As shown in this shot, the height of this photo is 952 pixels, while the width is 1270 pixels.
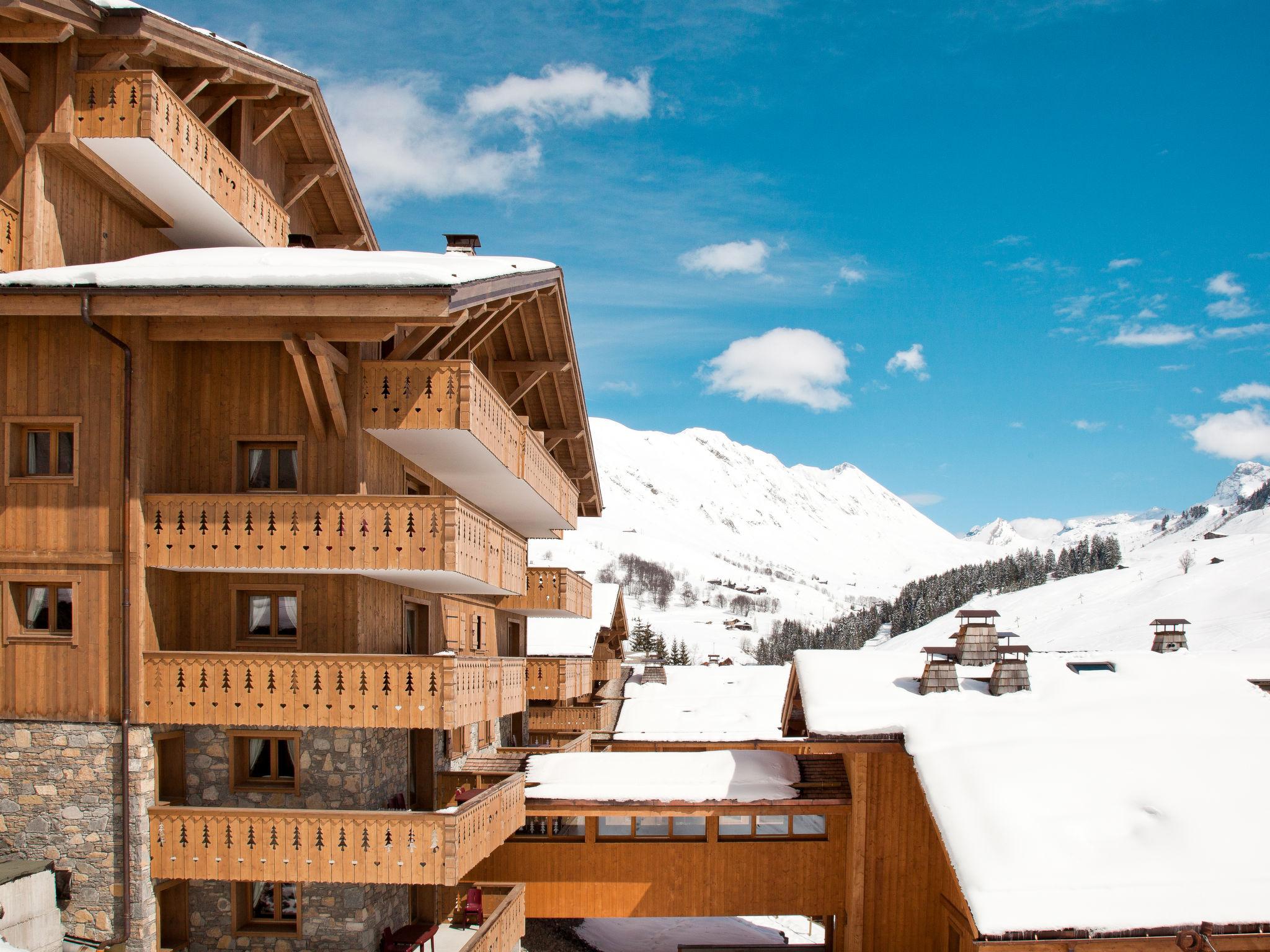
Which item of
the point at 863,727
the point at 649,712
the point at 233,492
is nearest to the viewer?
the point at 233,492

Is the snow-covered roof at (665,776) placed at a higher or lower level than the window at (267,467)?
lower

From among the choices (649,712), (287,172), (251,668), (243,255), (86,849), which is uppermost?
(287,172)

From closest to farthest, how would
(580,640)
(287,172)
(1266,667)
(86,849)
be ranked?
1. (86,849)
2. (287,172)
3. (1266,667)
4. (580,640)

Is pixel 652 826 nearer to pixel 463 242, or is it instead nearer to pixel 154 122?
pixel 463 242

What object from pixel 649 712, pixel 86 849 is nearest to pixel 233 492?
pixel 86 849

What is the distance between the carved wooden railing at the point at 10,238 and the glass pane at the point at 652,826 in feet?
49.4

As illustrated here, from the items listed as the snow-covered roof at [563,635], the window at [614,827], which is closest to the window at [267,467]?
the window at [614,827]

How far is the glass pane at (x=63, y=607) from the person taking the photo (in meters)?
15.1

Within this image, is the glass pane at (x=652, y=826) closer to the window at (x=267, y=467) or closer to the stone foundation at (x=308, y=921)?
the stone foundation at (x=308, y=921)

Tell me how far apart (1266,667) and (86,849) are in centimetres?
2389

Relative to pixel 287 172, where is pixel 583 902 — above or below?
below

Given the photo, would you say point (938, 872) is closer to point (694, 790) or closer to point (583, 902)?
point (694, 790)

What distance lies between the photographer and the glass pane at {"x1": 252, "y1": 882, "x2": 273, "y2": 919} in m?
16.2

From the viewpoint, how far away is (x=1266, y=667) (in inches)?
942
